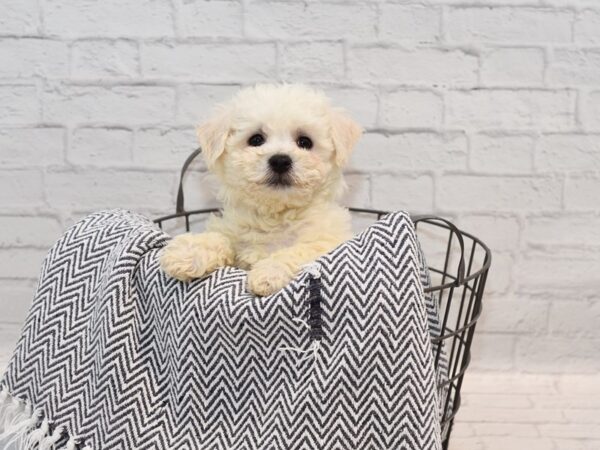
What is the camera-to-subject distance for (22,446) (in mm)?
913

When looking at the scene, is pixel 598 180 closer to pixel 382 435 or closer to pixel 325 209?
pixel 325 209

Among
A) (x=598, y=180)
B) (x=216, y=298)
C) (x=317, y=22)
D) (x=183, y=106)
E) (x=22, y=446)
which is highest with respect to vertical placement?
(x=317, y=22)

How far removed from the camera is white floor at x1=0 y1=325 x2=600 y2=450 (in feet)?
3.86

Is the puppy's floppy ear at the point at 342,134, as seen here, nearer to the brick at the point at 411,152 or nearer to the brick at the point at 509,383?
the brick at the point at 411,152

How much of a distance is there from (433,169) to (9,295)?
936mm

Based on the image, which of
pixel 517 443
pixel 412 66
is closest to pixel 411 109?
pixel 412 66

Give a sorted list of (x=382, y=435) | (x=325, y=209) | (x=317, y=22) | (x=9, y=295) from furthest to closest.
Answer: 1. (x=9, y=295)
2. (x=317, y=22)
3. (x=325, y=209)
4. (x=382, y=435)

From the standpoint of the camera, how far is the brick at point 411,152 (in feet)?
4.33

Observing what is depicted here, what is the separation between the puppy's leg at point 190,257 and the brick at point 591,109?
82cm

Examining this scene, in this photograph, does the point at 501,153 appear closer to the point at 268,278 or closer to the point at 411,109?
the point at 411,109

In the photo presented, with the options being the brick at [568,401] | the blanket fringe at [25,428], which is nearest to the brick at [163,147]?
the blanket fringe at [25,428]

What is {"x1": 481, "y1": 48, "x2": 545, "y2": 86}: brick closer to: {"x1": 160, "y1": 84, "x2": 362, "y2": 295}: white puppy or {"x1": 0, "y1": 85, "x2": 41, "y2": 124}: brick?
{"x1": 160, "y1": 84, "x2": 362, "y2": 295}: white puppy

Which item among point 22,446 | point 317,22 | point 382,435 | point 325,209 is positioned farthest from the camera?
point 317,22

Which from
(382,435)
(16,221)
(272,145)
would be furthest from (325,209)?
(16,221)
